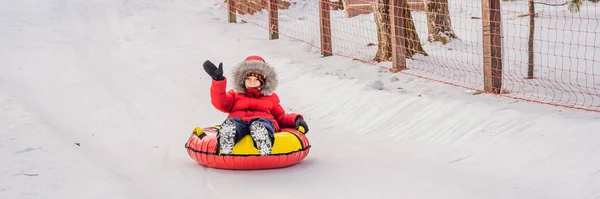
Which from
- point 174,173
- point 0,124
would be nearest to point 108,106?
point 0,124

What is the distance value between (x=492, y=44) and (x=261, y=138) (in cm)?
272

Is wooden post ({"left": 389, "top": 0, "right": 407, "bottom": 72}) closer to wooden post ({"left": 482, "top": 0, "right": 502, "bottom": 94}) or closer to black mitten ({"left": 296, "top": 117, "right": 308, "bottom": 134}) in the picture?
wooden post ({"left": 482, "top": 0, "right": 502, "bottom": 94})

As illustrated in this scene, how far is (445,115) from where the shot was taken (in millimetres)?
7105

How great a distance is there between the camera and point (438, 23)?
464 inches

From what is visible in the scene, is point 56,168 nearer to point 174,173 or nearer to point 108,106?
point 174,173

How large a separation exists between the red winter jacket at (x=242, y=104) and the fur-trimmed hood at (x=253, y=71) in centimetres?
7

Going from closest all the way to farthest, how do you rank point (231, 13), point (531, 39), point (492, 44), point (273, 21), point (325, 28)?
point (492, 44)
point (531, 39)
point (325, 28)
point (273, 21)
point (231, 13)

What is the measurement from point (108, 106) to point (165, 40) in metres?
4.44

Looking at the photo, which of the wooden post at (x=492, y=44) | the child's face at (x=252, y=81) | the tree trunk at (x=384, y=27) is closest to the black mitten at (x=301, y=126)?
the child's face at (x=252, y=81)

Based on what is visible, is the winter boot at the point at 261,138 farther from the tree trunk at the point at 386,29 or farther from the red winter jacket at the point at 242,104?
the tree trunk at the point at 386,29

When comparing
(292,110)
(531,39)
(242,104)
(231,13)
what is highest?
(231,13)

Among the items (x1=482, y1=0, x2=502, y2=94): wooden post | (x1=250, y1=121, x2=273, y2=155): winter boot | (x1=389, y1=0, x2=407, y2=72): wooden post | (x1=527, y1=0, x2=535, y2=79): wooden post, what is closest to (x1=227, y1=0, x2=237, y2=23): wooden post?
(x1=389, y1=0, x2=407, y2=72): wooden post

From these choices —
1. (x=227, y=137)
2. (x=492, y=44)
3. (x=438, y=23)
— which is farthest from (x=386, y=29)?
(x=227, y=137)

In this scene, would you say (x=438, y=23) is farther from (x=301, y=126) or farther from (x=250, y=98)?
(x=250, y=98)
